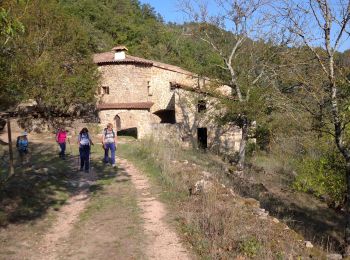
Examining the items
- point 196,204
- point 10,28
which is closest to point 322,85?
point 196,204

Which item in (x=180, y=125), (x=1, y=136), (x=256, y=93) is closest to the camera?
(x=256, y=93)

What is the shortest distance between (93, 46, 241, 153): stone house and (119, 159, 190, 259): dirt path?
18.0m

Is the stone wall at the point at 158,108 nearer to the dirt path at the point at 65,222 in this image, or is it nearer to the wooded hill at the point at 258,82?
the wooded hill at the point at 258,82

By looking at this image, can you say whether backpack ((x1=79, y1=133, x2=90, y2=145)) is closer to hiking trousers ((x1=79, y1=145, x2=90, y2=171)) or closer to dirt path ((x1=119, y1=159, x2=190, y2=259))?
hiking trousers ((x1=79, y1=145, x2=90, y2=171))

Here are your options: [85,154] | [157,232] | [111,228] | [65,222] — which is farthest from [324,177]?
[65,222]

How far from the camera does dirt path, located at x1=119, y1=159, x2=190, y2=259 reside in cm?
659

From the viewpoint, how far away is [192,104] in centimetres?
2969

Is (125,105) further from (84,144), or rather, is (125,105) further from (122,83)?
(84,144)

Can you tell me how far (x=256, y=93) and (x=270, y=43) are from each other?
3322 millimetres

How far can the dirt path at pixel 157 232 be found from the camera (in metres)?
6.59

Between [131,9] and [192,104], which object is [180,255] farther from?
[131,9]

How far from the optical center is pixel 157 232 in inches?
298

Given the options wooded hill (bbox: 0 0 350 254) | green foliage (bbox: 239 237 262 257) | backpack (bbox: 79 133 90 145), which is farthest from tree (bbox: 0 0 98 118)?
green foliage (bbox: 239 237 262 257)

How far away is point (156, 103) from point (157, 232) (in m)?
27.4
